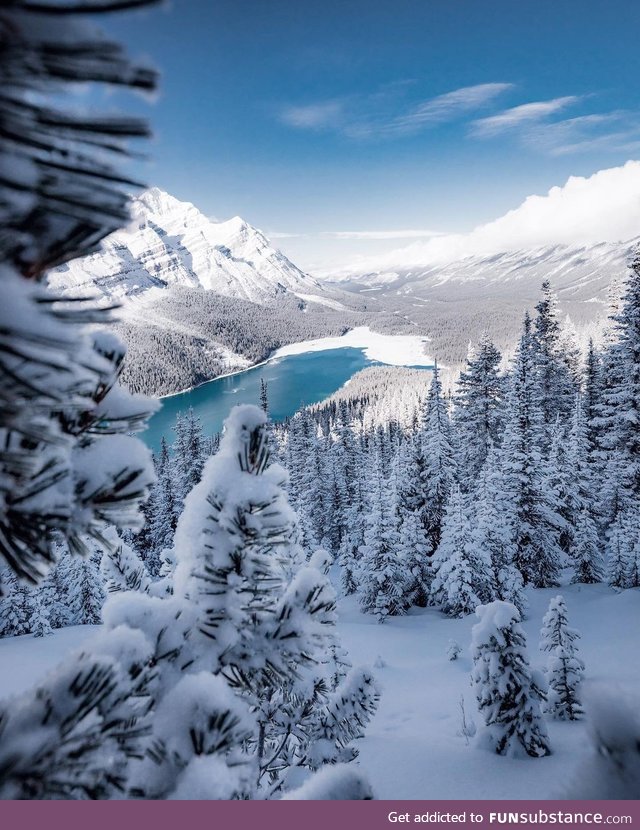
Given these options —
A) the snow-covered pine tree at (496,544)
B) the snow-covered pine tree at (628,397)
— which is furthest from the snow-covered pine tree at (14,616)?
the snow-covered pine tree at (628,397)

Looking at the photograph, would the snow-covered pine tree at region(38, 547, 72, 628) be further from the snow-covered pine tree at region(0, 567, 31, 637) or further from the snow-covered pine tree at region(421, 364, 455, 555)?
the snow-covered pine tree at region(421, 364, 455, 555)

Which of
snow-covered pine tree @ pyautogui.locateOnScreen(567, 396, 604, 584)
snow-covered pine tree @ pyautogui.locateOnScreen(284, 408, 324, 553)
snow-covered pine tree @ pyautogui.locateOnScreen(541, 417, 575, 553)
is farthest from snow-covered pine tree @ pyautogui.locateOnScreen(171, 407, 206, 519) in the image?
snow-covered pine tree @ pyautogui.locateOnScreen(567, 396, 604, 584)

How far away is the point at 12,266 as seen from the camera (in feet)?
2.71

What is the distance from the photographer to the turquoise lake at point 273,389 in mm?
100125

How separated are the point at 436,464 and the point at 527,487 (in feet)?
18.1

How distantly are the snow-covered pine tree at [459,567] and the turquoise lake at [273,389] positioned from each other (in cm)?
6461

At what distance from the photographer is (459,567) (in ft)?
59.3

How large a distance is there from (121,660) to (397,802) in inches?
50.8

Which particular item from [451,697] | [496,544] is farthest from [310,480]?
[451,697]

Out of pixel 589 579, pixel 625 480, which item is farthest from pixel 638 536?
pixel 589 579

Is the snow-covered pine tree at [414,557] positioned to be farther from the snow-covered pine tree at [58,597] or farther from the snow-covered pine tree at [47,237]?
the snow-covered pine tree at [47,237]

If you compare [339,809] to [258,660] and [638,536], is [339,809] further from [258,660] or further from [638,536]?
[638,536]

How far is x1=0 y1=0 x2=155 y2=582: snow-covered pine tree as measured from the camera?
0.67 m

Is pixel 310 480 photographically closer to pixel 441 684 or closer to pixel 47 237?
pixel 441 684
